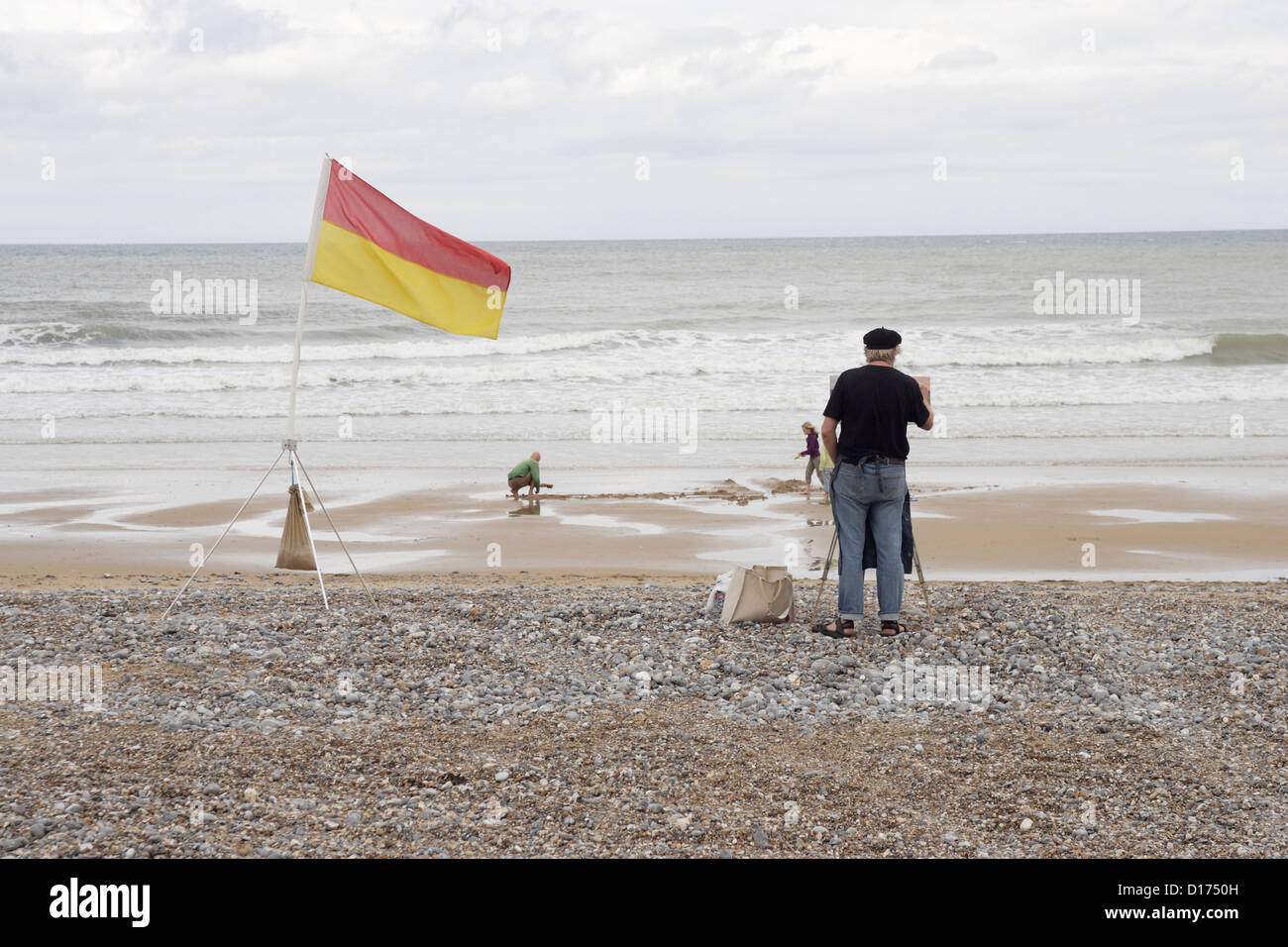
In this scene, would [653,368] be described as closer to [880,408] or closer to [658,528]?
[658,528]

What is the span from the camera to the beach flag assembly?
7.76 m

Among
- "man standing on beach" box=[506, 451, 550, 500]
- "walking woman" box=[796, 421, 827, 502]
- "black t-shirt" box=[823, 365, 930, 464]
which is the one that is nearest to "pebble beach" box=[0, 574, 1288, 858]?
"black t-shirt" box=[823, 365, 930, 464]

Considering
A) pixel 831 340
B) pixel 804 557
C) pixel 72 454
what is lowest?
pixel 804 557

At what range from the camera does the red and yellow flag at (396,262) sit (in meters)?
7.77

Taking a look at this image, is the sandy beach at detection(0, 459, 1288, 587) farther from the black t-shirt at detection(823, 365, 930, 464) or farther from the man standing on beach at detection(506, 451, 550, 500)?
the black t-shirt at detection(823, 365, 930, 464)

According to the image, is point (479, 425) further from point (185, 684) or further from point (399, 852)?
point (399, 852)

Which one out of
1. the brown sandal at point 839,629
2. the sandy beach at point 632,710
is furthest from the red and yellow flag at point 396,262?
the brown sandal at point 839,629

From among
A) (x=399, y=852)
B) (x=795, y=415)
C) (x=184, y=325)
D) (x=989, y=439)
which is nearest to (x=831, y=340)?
(x=795, y=415)

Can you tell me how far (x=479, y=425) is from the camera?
2191 centimetres

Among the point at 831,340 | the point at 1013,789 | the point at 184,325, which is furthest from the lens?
the point at 184,325

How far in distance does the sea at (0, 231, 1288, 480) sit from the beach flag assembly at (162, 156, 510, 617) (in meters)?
8.38

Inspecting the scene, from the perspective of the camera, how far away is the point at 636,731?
20.1 feet

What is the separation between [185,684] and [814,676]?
12.3 feet

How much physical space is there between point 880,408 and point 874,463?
0.36 metres
